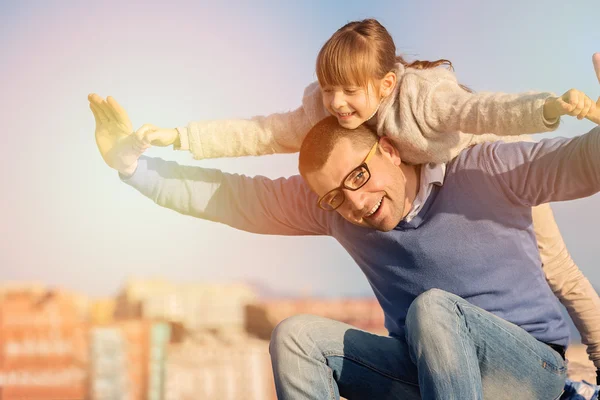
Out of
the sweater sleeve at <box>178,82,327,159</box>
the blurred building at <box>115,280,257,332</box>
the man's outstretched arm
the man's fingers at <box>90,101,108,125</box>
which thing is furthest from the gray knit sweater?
the blurred building at <box>115,280,257,332</box>

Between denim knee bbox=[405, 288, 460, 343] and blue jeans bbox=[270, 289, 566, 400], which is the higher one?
denim knee bbox=[405, 288, 460, 343]

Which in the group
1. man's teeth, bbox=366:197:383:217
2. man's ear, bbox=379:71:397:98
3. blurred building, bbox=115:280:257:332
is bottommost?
blurred building, bbox=115:280:257:332

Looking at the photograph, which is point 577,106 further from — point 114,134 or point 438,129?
point 114,134

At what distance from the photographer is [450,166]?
1.50 metres

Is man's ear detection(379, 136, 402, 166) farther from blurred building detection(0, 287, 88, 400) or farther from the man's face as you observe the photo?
blurred building detection(0, 287, 88, 400)

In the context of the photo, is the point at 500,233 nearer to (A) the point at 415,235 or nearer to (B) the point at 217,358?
(A) the point at 415,235

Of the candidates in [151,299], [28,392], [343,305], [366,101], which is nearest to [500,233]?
[366,101]

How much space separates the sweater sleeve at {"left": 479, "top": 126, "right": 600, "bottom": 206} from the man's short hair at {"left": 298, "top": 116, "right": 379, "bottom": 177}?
0.25 meters

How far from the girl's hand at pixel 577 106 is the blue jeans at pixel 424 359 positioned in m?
0.40

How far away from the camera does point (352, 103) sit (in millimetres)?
1467

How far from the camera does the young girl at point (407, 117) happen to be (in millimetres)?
1358

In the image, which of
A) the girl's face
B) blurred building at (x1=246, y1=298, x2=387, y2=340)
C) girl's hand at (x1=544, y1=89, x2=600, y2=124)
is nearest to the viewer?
girl's hand at (x1=544, y1=89, x2=600, y2=124)

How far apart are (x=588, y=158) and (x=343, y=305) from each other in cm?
670

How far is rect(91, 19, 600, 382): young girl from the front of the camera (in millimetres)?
1358
